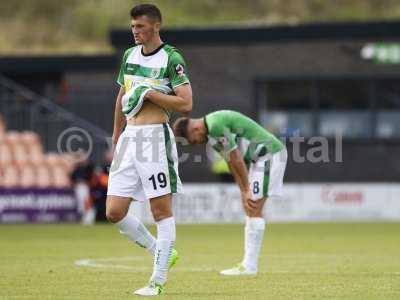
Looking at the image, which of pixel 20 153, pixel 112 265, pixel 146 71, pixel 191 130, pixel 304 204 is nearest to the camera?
pixel 146 71

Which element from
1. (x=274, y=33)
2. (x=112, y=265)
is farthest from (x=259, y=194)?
(x=274, y=33)

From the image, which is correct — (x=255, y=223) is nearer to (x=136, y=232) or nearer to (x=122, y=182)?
(x=136, y=232)

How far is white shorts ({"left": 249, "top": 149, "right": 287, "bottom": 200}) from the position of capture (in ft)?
42.3

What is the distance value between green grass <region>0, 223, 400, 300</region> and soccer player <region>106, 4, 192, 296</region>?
2.24 ft

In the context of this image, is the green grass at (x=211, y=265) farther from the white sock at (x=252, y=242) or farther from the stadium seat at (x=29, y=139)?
the stadium seat at (x=29, y=139)

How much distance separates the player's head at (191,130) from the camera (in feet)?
40.2

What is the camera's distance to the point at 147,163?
393 inches

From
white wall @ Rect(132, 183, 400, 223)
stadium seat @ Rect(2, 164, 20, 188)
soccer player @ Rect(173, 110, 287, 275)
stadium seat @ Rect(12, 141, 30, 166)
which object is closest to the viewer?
soccer player @ Rect(173, 110, 287, 275)

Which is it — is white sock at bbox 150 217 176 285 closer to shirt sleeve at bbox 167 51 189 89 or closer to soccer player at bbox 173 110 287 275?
shirt sleeve at bbox 167 51 189 89

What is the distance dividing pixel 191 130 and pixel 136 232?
2055 millimetres

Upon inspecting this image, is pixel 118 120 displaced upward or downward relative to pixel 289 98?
downward

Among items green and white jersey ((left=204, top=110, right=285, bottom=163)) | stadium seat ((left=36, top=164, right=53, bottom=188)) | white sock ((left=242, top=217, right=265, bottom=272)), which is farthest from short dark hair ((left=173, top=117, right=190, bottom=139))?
stadium seat ((left=36, top=164, right=53, bottom=188))

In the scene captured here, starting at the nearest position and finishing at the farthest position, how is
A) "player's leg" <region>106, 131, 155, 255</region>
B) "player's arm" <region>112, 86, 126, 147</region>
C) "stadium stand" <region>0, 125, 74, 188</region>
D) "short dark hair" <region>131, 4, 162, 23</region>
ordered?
1. "short dark hair" <region>131, 4, 162, 23</region>
2. "player's leg" <region>106, 131, 155, 255</region>
3. "player's arm" <region>112, 86, 126, 147</region>
4. "stadium stand" <region>0, 125, 74, 188</region>

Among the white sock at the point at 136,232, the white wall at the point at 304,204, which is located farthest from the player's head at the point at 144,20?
the white wall at the point at 304,204
